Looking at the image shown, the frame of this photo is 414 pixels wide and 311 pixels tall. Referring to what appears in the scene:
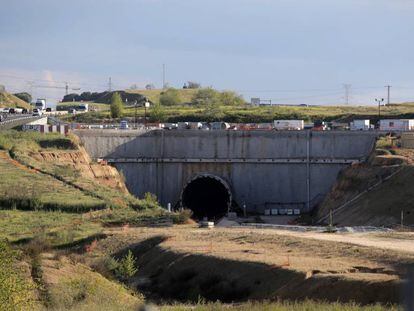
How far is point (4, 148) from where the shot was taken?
292 feet

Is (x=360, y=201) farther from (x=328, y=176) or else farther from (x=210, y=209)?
(x=210, y=209)

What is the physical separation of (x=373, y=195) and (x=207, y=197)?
1097 inches

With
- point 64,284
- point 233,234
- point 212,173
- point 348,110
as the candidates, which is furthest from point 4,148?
point 348,110

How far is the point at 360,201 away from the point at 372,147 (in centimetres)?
1794

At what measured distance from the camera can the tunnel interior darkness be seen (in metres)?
97.8

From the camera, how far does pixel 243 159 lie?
318ft

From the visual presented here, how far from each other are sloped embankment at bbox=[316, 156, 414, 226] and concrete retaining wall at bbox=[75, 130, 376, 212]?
491 centimetres

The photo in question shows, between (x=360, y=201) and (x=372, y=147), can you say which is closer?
(x=360, y=201)

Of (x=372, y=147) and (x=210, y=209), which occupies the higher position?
(x=372, y=147)

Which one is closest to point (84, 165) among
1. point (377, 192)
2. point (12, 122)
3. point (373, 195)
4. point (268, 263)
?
point (373, 195)

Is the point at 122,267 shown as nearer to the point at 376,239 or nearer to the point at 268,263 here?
the point at 268,263

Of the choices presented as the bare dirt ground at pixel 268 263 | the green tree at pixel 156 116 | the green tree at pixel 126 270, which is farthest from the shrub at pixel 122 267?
the green tree at pixel 156 116

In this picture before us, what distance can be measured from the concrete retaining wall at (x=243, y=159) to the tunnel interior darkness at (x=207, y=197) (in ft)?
5.17

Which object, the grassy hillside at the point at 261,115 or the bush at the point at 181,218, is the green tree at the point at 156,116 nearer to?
the grassy hillside at the point at 261,115
